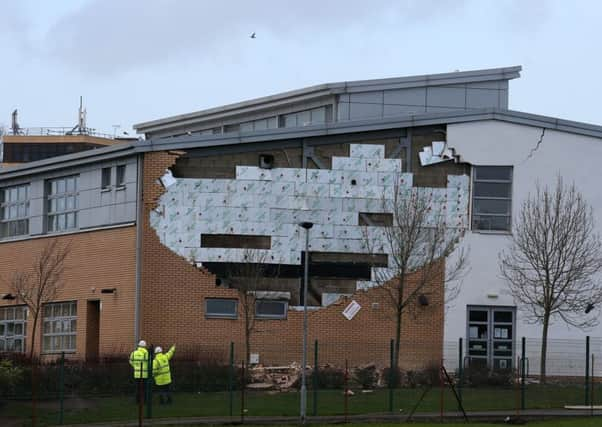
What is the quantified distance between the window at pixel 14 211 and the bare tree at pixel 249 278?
9.82 metres

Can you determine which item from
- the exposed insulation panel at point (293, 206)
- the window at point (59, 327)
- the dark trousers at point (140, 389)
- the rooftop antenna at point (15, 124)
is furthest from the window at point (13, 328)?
the rooftop antenna at point (15, 124)

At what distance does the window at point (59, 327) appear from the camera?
1745 inches

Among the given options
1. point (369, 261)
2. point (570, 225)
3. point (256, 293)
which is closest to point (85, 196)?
point (256, 293)

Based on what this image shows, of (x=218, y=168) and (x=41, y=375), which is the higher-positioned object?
(x=218, y=168)

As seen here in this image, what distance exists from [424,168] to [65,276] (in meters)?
12.9

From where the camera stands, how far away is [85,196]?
43906 millimetres

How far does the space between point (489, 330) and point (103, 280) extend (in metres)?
12.8

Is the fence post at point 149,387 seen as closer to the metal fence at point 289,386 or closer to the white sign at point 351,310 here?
the metal fence at point 289,386

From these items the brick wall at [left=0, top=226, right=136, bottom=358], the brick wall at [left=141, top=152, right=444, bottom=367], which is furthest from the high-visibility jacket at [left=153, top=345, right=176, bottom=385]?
the brick wall at [left=0, top=226, right=136, bottom=358]

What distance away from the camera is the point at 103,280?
42.7m

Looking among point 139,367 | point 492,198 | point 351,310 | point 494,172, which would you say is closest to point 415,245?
point 351,310

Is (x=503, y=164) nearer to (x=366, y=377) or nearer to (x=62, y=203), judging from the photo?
(x=366, y=377)

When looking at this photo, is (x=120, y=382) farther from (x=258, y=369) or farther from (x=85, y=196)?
(x=85, y=196)

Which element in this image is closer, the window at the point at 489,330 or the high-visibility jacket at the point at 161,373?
the high-visibility jacket at the point at 161,373
